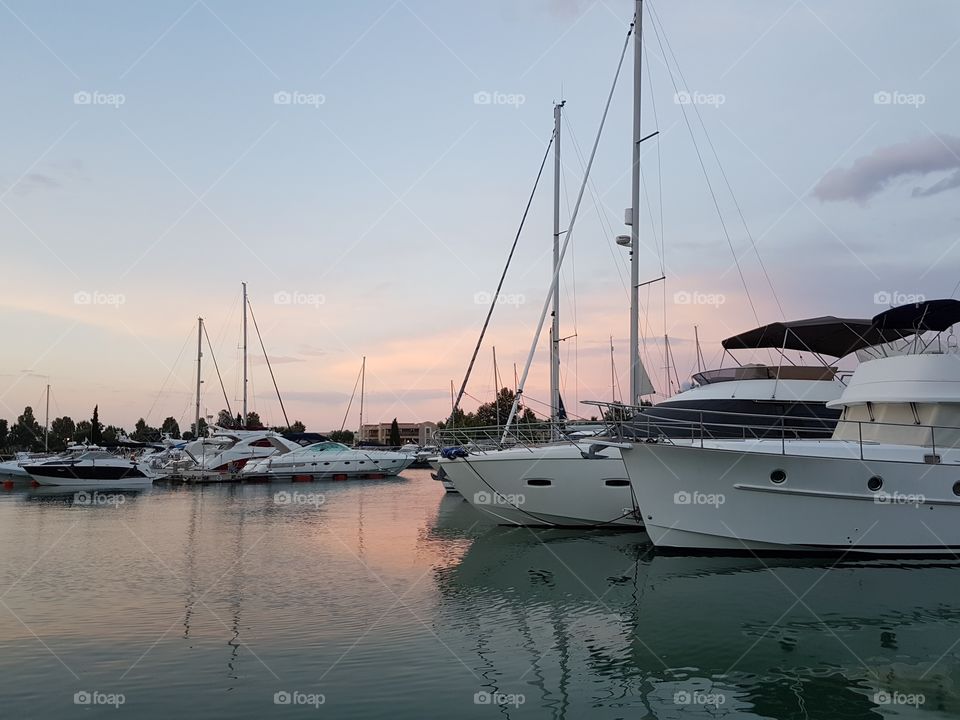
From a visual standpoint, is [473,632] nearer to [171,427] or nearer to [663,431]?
[663,431]

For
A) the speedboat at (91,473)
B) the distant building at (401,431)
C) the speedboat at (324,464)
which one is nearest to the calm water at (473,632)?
the speedboat at (91,473)

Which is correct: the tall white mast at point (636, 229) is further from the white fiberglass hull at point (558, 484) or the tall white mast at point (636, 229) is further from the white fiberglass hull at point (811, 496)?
the white fiberglass hull at point (811, 496)

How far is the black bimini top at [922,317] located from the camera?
18250 millimetres

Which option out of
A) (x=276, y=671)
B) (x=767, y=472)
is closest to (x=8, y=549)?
(x=276, y=671)

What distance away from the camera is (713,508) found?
1708 cm

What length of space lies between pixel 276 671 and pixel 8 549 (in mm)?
15739

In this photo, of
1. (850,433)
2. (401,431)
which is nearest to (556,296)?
(850,433)

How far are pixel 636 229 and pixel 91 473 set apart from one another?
3950cm

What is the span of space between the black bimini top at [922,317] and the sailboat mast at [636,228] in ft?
20.0

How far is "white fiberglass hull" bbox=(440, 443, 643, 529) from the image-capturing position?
2130 cm

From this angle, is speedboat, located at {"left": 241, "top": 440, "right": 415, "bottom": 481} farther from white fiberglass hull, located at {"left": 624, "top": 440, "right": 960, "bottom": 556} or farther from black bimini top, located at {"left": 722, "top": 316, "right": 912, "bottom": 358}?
white fiberglass hull, located at {"left": 624, "top": 440, "right": 960, "bottom": 556}

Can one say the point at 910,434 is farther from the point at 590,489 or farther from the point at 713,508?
the point at 590,489

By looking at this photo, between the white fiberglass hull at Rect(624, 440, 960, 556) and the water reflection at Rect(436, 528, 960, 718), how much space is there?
0.55 metres

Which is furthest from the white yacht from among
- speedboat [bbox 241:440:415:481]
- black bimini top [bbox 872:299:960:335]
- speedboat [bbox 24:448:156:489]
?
speedboat [bbox 241:440:415:481]
